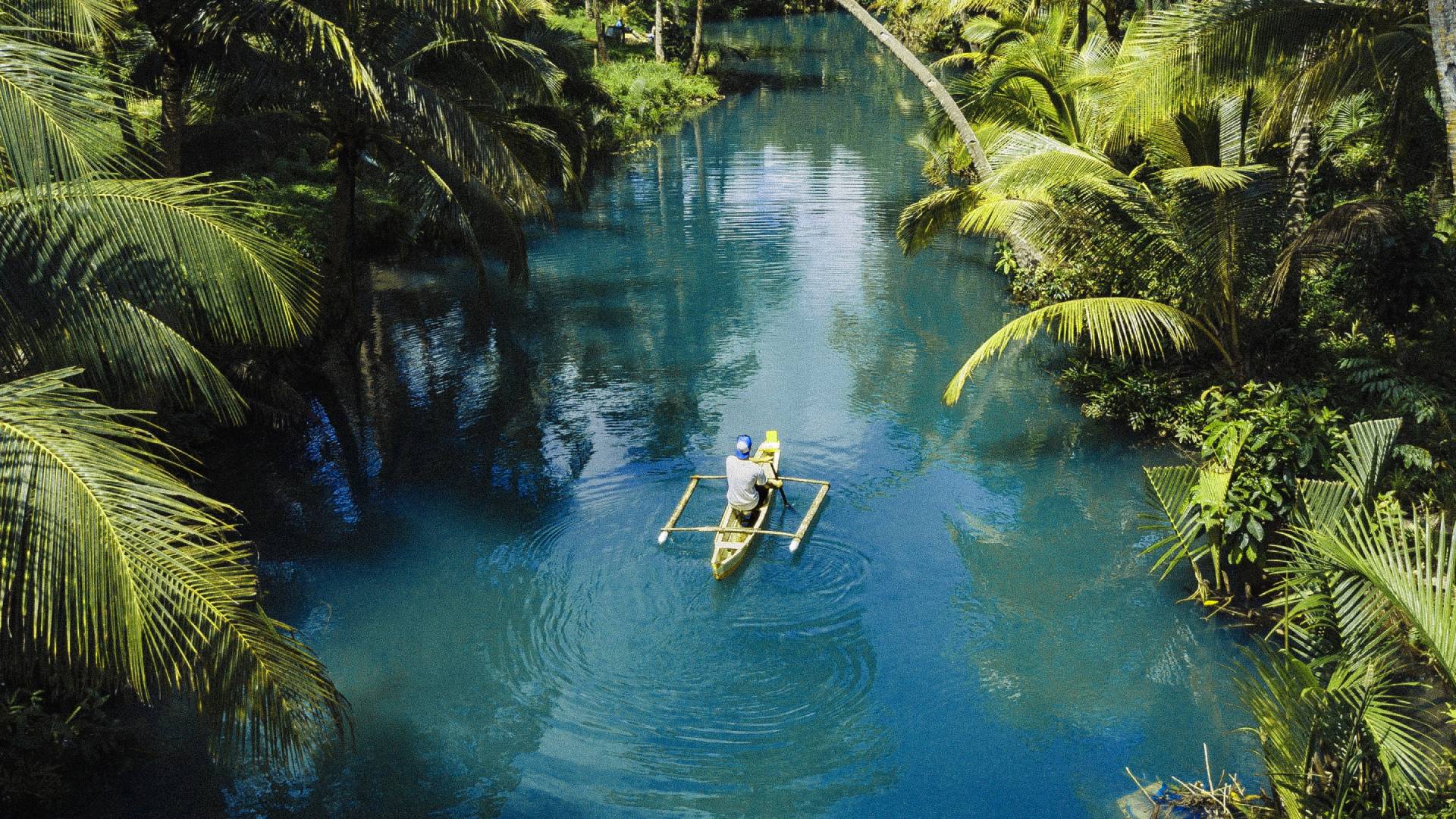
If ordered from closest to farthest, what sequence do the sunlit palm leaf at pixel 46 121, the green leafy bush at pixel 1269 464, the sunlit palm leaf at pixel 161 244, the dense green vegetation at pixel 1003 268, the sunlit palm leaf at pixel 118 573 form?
the sunlit palm leaf at pixel 118 573 < the dense green vegetation at pixel 1003 268 < the sunlit palm leaf at pixel 46 121 < the sunlit palm leaf at pixel 161 244 < the green leafy bush at pixel 1269 464

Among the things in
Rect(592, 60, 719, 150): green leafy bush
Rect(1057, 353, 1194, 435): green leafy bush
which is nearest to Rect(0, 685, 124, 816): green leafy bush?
Rect(1057, 353, 1194, 435): green leafy bush

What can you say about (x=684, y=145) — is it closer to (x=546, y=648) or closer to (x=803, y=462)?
(x=803, y=462)

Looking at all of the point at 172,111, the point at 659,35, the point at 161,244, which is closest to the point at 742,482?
the point at 161,244

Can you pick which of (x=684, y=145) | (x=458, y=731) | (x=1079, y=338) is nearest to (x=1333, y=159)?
(x=1079, y=338)

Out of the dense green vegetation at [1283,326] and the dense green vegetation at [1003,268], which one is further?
the dense green vegetation at [1283,326]

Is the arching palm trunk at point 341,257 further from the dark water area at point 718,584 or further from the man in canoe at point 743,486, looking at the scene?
the man in canoe at point 743,486

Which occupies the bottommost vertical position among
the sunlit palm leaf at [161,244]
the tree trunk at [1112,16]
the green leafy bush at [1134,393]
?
the green leafy bush at [1134,393]

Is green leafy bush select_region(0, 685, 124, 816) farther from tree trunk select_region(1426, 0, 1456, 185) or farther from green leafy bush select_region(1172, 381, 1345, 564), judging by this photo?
tree trunk select_region(1426, 0, 1456, 185)

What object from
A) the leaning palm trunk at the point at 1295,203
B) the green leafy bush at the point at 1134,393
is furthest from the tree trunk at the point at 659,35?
the leaning palm trunk at the point at 1295,203
